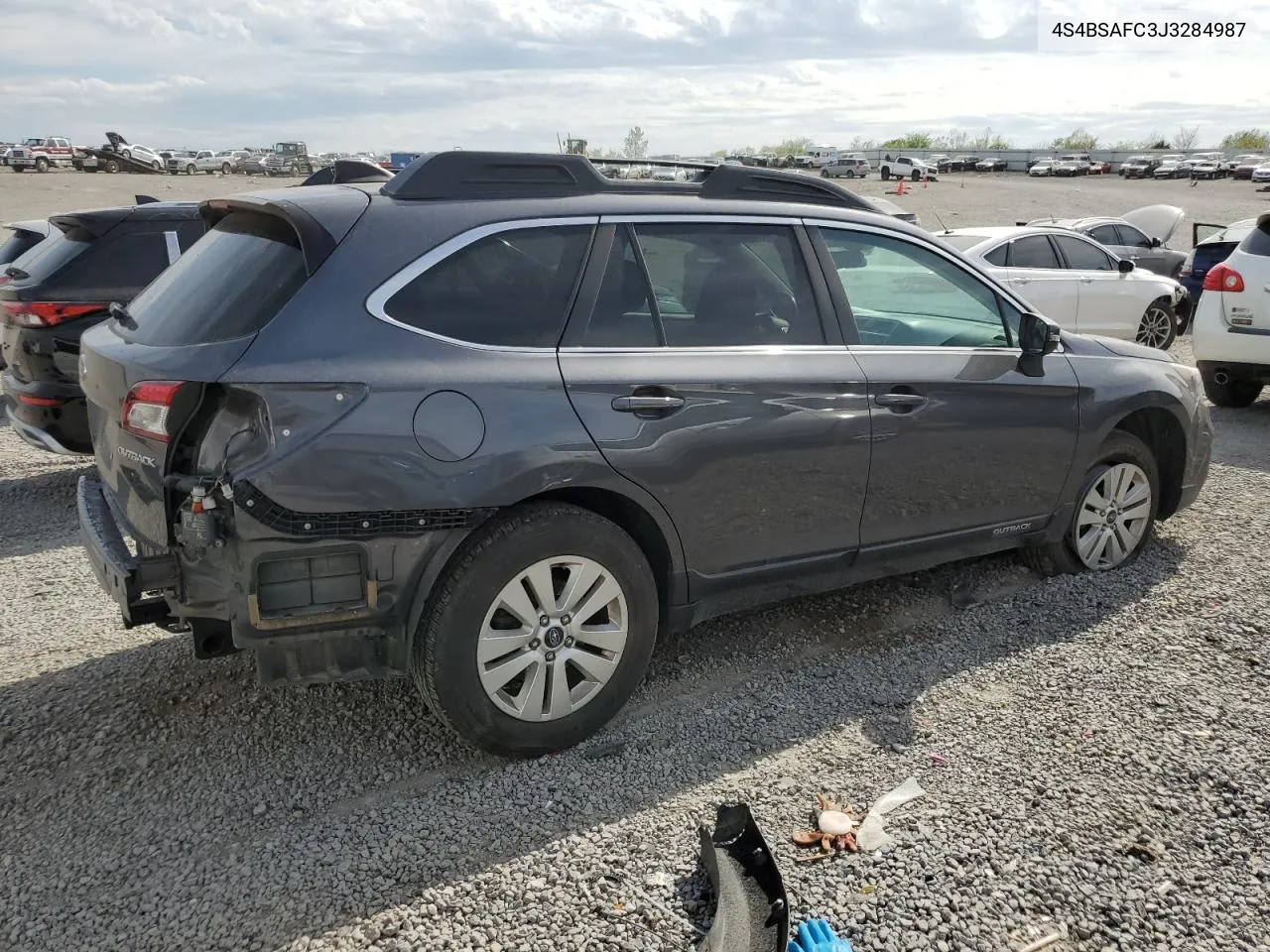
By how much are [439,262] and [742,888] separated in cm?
205

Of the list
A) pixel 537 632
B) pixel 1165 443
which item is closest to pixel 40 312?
pixel 537 632

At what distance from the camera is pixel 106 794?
333cm

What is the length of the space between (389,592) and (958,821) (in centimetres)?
186

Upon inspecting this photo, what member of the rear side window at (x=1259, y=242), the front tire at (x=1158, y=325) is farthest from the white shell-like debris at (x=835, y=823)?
the front tire at (x=1158, y=325)

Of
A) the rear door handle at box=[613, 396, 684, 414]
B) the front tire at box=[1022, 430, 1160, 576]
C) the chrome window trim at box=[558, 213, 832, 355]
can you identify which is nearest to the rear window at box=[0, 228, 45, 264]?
the chrome window trim at box=[558, 213, 832, 355]

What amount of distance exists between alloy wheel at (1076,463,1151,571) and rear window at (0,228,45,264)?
7436 mm

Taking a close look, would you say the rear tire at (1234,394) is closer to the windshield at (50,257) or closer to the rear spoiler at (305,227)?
the rear spoiler at (305,227)

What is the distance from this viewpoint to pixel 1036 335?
4.48 meters

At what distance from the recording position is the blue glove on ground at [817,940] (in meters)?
2.60

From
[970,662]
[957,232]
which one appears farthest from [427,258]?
[957,232]

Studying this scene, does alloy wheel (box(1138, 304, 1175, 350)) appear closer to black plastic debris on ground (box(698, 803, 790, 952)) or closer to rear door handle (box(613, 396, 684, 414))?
rear door handle (box(613, 396, 684, 414))

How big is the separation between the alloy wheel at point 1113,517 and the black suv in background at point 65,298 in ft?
17.5

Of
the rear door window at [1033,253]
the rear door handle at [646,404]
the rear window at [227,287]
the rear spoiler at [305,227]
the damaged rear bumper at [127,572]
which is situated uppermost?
the rear spoiler at [305,227]

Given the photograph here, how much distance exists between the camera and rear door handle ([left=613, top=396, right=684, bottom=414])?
3436 millimetres
